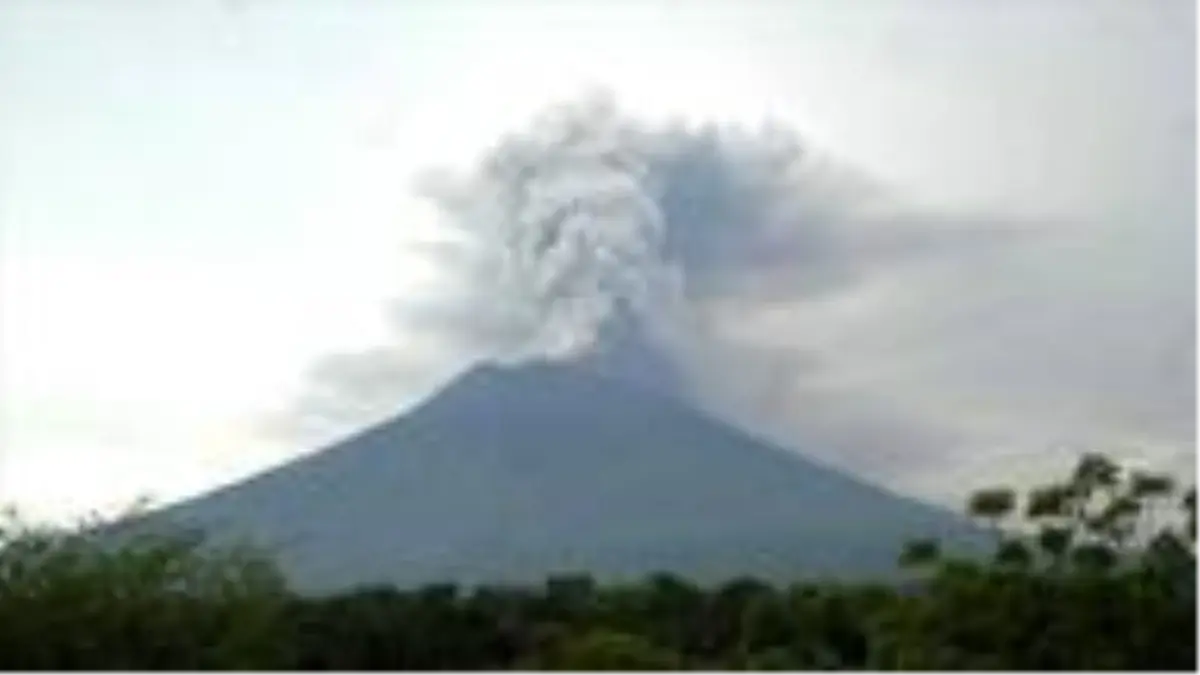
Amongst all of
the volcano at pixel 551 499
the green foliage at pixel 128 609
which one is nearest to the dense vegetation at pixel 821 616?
the green foliage at pixel 128 609

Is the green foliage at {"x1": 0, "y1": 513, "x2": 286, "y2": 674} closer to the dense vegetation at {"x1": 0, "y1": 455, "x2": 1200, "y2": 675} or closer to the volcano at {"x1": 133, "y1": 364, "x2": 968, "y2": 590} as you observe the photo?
the dense vegetation at {"x1": 0, "y1": 455, "x2": 1200, "y2": 675}

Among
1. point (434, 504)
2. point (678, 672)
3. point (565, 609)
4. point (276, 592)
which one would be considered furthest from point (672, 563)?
point (678, 672)

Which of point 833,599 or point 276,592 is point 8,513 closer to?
point 276,592

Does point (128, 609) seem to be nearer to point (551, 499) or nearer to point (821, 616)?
point (821, 616)

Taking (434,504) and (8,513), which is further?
(434,504)

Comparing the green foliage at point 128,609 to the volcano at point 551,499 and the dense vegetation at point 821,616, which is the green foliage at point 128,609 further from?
the volcano at point 551,499

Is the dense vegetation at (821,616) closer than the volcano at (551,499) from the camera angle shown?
Yes

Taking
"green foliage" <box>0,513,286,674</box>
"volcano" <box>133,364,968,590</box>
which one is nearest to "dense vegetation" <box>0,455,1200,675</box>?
"green foliage" <box>0,513,286,674</box>
